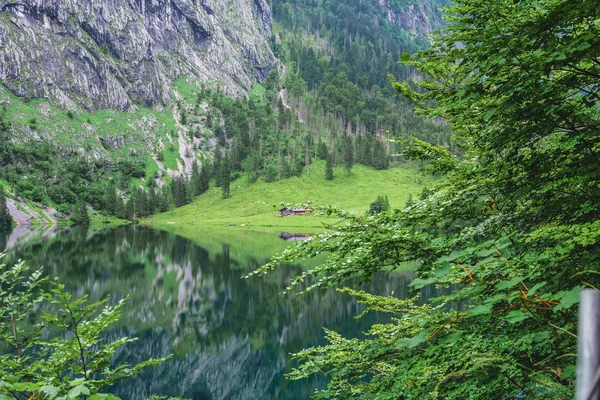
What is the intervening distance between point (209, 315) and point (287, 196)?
356ft

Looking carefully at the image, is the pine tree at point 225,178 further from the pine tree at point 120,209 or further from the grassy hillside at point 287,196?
the pine tree at point 120,209

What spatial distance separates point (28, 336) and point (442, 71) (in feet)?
34.7

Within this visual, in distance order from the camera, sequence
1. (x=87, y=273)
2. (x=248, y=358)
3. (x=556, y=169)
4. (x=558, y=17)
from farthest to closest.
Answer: (x=87, y=273), (x=248, y=358), (x=556, y=169), (x=558, y=17)

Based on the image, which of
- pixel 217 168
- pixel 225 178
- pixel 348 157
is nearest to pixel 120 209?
pixel 225 178

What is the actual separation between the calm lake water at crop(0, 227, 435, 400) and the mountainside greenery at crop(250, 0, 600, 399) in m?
9.90

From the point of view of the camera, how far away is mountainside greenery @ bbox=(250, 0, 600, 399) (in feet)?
12.0

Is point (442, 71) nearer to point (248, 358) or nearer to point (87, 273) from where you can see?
point (248, 358)

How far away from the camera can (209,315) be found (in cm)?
3822

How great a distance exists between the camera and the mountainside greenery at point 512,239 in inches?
144

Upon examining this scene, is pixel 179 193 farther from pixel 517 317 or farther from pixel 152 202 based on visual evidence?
pixel 517 317

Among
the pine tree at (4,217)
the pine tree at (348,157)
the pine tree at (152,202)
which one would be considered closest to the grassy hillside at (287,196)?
the pine tree at (348,157)

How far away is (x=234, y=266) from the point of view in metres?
58.2

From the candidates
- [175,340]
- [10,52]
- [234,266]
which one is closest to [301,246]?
[175,340]

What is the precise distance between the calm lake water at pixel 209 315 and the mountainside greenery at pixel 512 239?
9899 millimetres
